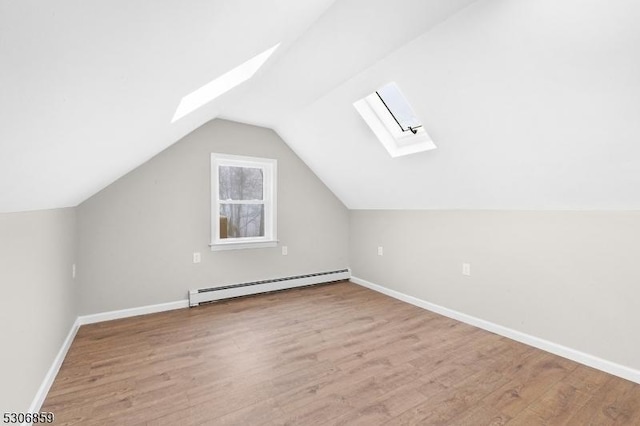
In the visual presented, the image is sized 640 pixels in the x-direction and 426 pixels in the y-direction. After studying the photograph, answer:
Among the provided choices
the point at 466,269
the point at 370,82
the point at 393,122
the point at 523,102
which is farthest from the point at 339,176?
the point at 523,102

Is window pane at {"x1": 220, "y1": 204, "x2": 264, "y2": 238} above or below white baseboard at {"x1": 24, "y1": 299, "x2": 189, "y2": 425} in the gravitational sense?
above

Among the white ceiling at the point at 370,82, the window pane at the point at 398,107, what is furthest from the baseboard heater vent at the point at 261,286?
the window pane at the point at 398,107

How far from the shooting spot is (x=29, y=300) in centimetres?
156

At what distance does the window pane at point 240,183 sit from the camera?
3.76m

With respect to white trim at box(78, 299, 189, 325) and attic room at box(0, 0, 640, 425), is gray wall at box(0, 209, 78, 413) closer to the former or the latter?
attic room at box(0, 0, 640, 425)

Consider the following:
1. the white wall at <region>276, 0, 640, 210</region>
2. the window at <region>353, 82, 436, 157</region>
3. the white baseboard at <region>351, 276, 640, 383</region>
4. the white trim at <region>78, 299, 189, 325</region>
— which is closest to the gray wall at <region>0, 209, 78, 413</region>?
the white trim at <region>78, 299, 189, 325</region>

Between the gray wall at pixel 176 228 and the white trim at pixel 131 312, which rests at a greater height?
the gray wall at pixel 176 228

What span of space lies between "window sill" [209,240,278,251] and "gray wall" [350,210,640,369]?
1.73 meters

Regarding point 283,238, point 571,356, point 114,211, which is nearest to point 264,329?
point 283,238

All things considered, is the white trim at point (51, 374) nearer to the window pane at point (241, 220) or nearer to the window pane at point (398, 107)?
the window pane at point (241, 220)

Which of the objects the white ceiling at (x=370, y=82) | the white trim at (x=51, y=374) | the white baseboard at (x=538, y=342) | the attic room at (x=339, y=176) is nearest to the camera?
the white ceiling at (x=370, y=82)

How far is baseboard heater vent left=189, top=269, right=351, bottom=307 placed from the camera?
342cm

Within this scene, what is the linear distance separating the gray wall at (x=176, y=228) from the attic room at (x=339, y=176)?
23 mm

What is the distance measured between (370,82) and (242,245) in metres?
2.44
